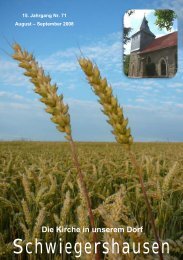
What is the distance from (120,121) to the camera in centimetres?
112

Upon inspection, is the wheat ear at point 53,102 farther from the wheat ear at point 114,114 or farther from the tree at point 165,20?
the tree at point 165,20

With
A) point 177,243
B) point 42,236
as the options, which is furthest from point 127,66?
point 177,243

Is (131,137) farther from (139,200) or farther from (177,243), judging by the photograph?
(139,200)

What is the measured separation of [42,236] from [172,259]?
1.23 metres

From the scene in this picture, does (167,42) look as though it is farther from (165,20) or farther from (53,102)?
(53,102)

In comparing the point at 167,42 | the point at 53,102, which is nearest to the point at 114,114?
the point at 53,102

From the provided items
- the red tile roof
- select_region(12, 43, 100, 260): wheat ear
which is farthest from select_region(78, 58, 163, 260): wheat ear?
the red tile roof

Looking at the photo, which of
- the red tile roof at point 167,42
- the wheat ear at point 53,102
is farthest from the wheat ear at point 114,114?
the red tile roof at point 167,42

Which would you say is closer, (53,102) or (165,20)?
(53,102)

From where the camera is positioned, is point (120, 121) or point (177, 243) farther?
point (177, 243)

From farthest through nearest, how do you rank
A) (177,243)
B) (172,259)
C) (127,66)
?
(127,66) → (177,243) → (172,259)

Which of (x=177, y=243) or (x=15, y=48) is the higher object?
(x=15, y=48)

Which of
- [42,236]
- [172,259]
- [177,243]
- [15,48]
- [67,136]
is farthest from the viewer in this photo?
[42,236]

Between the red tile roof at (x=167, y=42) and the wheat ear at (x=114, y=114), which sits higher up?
the red tile roof at (x=167, y=42)
